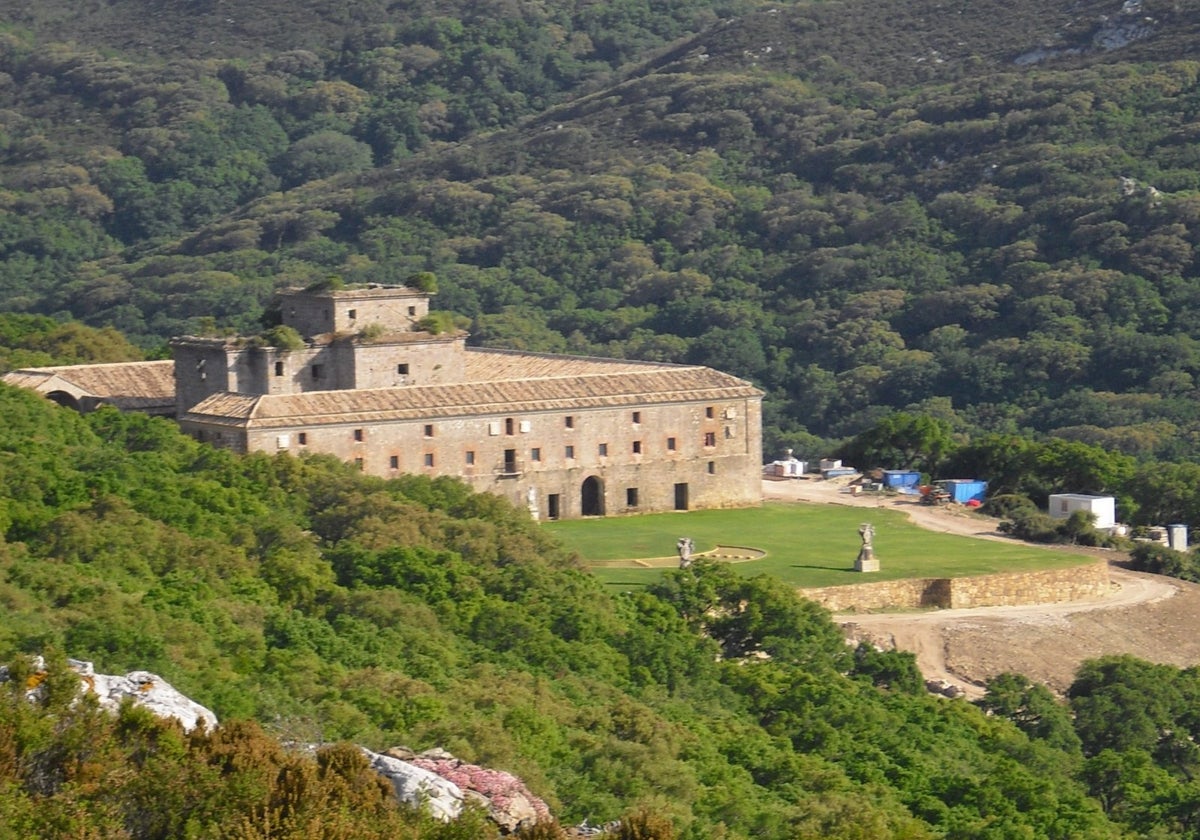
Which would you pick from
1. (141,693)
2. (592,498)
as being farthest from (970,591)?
(141,693)

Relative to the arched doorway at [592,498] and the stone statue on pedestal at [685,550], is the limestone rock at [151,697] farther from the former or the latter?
the arched doorway at [592,498]

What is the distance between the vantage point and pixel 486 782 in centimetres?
3619

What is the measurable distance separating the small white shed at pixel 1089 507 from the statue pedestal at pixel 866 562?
9787mm

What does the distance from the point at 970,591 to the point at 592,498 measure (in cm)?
1178

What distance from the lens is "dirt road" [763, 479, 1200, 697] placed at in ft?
207

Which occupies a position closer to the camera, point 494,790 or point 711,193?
point 494,790

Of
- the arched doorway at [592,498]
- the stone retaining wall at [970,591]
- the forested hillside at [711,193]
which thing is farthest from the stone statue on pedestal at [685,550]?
Answer: the forested hillside at [711,193]

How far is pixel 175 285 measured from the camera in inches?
5344

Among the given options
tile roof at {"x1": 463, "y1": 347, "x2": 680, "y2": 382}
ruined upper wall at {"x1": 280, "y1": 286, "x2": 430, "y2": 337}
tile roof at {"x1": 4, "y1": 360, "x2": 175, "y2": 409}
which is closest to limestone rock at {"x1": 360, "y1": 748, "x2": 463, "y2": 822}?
ruined upper wall at {"x1": 280, "y1": 286, "x2": 430, "y2": 337}

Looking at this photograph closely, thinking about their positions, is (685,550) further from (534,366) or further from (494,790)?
(494,790)

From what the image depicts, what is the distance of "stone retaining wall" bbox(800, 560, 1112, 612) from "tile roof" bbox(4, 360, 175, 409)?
18.8m

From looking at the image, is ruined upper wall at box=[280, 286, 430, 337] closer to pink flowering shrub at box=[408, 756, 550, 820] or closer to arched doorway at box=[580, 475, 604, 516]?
arched doorway at box=[580, 475, 604, 516]

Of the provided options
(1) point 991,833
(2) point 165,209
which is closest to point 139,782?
(1) point 991,833

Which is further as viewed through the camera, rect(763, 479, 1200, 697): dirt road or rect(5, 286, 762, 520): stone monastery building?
rect(5, 286, 762, 520): stone monastery building
